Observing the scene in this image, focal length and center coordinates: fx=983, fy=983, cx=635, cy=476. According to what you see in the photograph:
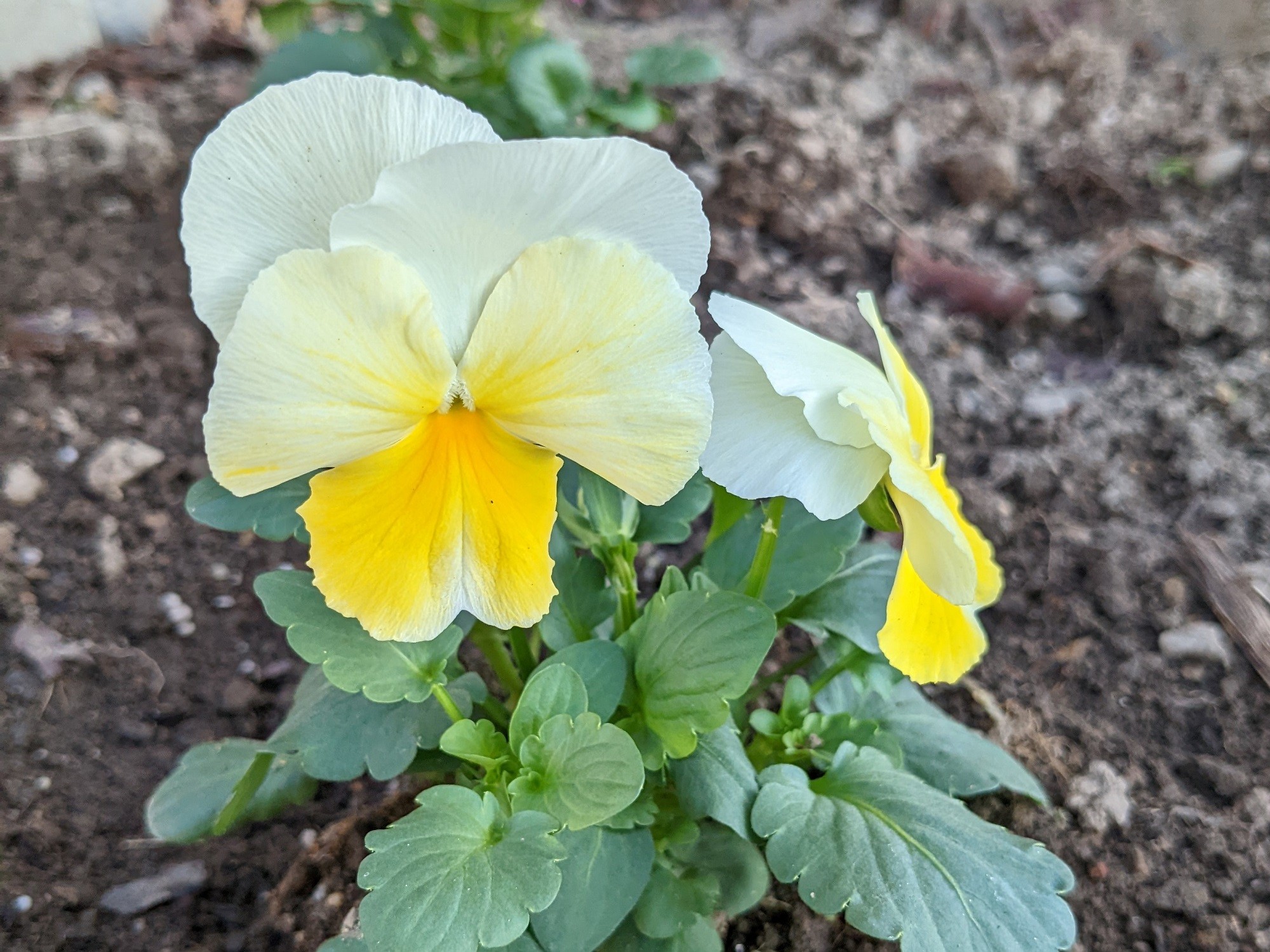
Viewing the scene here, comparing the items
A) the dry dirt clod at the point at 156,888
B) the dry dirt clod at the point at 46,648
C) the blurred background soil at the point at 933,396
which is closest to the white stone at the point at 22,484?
the blurred background soil at the point at 933,396

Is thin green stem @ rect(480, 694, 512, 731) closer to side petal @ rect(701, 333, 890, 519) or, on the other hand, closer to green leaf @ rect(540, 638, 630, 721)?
green leaf @ rect(540, 638, 630, 721)

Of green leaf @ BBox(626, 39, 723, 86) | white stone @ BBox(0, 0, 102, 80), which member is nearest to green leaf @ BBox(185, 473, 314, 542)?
green leaf @ BBox(626, 39, 723, 86)

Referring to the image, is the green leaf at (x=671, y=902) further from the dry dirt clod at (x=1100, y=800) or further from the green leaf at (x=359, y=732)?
the dry dirt clod at (x=1100, y=800)

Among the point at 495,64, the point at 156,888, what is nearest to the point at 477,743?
the point at 156,888

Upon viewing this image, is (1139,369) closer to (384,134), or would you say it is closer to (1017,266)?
(1017,266)

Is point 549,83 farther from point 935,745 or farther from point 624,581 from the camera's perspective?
point 935,745

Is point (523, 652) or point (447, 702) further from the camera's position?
point (523, 652)

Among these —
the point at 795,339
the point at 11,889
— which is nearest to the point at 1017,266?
the point at 795,339
